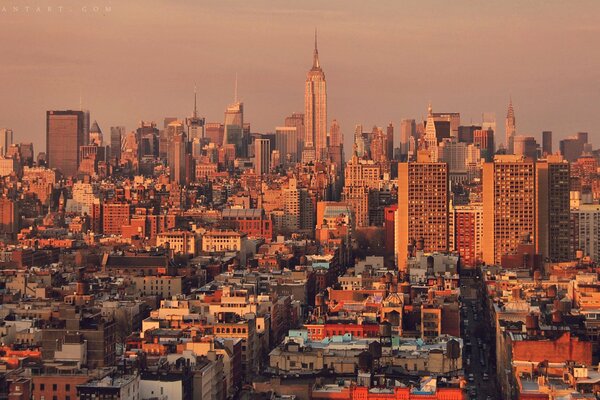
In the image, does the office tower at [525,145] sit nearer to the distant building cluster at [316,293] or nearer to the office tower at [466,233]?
the distant building cluster at [316,293]

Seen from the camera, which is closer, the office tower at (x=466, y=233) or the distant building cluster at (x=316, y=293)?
the distant building cluster at (x=316, y=293)

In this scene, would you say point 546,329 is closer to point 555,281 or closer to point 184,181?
point 555,281

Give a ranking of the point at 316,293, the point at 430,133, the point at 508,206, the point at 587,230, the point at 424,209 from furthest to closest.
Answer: the point at 430,133 < the point at 587,230 < the point at 424,209 < the point at 508,206 < the point at 316,293

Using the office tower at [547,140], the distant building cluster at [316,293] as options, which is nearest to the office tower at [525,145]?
the office tower at [547,140]

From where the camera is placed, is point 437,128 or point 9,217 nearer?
point 9,217

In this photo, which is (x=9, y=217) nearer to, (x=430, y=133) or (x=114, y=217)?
(x=114, y=217)

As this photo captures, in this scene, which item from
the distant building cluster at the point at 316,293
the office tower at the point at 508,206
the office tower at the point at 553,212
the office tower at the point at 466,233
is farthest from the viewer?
the office tower at the point at 466,233

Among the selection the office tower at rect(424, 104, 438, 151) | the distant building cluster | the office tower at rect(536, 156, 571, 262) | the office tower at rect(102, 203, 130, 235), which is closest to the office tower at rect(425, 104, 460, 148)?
the office tower at rect(424, 104, 438, 151)

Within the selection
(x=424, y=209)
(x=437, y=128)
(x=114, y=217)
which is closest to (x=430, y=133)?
(x=437, y=128)
